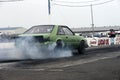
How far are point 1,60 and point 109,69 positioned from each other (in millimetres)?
5387

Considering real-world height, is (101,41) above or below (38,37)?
below

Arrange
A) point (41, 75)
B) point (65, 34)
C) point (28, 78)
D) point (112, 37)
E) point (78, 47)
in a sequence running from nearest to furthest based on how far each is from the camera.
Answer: point (28, 78) < point (41, 75) < point (65, 34) < point (78, 47) < point (112, 37)

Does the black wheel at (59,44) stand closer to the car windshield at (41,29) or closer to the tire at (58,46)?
the tire at (58,46)

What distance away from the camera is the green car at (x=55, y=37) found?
15416 millimetres

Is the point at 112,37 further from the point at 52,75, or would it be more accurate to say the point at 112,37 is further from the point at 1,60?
the point at 52,75

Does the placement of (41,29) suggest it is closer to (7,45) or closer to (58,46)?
(58,46)

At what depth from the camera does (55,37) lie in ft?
52.5

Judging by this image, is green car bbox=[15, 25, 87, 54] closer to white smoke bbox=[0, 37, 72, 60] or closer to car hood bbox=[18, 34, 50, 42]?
car hood bbox=[18, 34, 50, 42]

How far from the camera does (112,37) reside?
35562mm

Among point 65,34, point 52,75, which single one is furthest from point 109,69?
point 65,34

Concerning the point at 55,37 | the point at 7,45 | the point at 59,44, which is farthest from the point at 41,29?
the point at 7,45

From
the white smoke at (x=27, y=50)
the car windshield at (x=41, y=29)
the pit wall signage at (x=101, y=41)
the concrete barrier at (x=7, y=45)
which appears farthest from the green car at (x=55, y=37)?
the pit wall signage at (x=101, y=41)

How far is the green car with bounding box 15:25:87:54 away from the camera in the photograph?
1542 cm

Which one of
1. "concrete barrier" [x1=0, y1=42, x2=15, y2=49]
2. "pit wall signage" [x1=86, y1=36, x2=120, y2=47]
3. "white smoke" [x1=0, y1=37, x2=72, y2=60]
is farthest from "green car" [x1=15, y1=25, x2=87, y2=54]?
"pit wall signage" [x1=86, y1=36, x2=120, y2=47]
